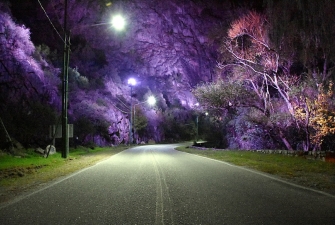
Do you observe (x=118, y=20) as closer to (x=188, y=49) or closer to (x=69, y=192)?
(x=69, y=192)

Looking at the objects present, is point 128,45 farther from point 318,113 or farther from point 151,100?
point 318,113

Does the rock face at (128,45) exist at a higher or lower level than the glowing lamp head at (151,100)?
higher

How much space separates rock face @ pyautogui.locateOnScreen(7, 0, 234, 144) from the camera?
5284cm

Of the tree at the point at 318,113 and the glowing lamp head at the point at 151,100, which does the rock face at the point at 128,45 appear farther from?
the tree at the point at 318,113

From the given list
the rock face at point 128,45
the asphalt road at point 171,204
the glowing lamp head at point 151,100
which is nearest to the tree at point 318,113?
the asphalt road at point 171,204

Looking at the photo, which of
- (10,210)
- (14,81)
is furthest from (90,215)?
(14,81)

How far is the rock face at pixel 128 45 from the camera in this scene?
52.8 m

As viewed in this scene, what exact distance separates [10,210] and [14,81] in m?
23.9

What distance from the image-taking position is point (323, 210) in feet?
20.3

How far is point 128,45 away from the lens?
62.5 metres

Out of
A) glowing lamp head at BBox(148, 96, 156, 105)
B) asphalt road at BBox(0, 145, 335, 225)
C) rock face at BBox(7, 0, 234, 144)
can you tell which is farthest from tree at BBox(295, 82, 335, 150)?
glowing lamp head at BBox(148, 96, 156, 105)

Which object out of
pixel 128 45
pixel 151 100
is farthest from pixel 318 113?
pixel 151 100

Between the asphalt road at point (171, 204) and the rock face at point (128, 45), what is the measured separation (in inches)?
1433

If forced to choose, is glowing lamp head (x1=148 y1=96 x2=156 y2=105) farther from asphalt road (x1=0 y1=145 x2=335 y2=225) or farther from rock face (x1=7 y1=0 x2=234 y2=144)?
asphalt road (x1=0 y1=145 x2=335 y2=225)
